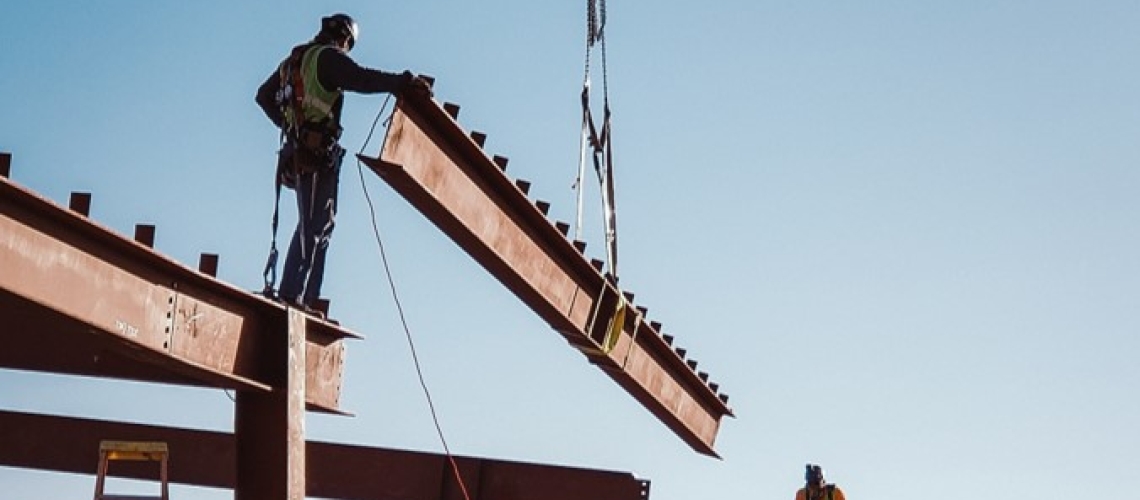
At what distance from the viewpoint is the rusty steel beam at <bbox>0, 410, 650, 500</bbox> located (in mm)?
13633

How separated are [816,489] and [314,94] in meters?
8.09

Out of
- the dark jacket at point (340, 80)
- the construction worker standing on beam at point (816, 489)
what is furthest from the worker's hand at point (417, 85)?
the construction worker standing on beam at point (816, 489)

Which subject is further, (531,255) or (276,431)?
(531,255)

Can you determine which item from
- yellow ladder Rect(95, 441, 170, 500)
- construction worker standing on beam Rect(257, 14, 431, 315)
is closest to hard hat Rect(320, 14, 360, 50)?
construction worker standing on beam Rect(257, 14, 431, 315)

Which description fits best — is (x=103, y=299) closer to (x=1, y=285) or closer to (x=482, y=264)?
(x=1, y=285)

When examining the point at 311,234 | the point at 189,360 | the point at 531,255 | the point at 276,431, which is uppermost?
the point at 531,255

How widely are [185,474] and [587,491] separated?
3.39 metres

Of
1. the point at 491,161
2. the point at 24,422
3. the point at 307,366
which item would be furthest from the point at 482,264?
the point at 24,422

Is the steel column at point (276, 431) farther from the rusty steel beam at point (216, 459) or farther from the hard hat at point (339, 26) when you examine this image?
the rusty steel beam at point (216, 459)

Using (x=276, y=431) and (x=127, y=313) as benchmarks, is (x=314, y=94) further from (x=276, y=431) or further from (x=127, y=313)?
(x=127, y=313)

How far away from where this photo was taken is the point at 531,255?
39.8 feet

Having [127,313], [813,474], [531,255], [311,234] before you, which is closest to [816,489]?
[813,474]

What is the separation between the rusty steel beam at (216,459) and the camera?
44.7ft

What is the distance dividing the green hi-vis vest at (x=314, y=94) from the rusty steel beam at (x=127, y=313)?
128cm
